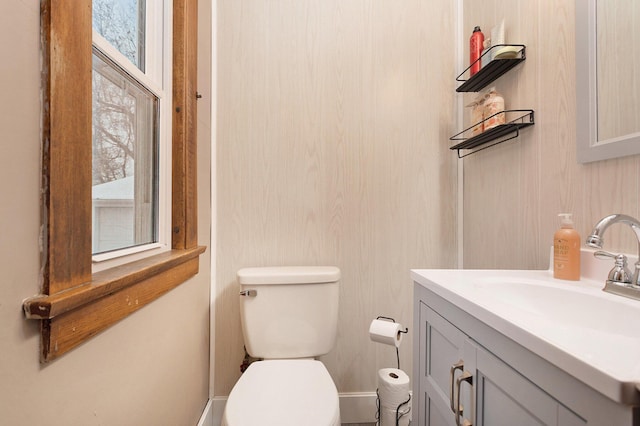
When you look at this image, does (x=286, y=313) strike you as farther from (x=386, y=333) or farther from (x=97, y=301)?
(x=97, y=301)

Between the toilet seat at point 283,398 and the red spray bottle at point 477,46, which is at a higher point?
the red spray bottle at point 477,46

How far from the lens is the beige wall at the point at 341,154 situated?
143 cm

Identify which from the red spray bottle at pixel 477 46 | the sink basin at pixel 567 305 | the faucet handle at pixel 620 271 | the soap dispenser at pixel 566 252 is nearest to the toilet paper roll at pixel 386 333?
the sink basin at pixel 567 305

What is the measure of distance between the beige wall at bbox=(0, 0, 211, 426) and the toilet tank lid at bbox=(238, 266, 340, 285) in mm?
425

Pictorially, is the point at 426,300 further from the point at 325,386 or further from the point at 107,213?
the point at 107,213

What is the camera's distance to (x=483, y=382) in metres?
0.59

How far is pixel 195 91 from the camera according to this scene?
117cm

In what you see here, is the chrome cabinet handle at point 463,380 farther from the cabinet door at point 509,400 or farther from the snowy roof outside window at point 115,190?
the snowy roof outside window at point 115,190

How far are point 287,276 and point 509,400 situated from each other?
880 mm

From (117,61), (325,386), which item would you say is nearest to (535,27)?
(117,61)

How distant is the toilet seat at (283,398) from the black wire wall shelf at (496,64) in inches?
53.0

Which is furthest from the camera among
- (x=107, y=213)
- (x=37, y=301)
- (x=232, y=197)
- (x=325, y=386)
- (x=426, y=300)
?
(x=232, y=197)

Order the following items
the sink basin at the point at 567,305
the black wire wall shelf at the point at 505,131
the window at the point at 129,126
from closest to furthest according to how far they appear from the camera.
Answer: the sink basin at the point at 567,305 < the window at the point at 129,126 < the black wire wall shelf at the point at 505,131

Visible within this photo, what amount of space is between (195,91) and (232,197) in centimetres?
50
